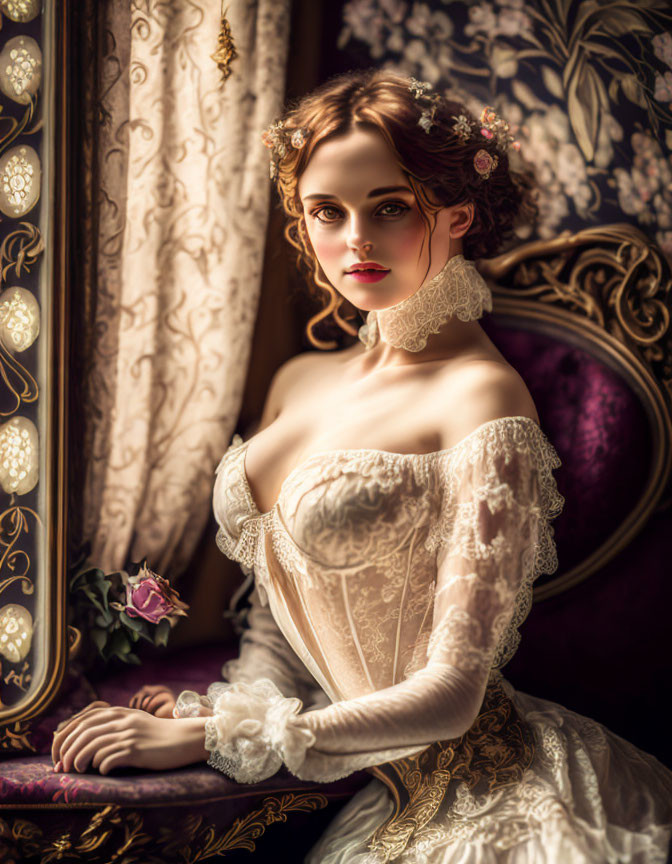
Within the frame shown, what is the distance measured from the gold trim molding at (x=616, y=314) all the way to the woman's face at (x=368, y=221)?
39cm

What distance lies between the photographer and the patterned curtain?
173 cm

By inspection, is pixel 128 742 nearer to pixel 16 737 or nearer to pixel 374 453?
pixel 16 737

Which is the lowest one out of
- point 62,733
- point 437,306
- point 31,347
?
point 62,733

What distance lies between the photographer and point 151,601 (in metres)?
1.60

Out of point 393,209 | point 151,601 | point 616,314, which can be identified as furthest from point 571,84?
point 151,601

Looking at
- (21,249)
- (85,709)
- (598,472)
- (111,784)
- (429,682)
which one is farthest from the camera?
(598,472)

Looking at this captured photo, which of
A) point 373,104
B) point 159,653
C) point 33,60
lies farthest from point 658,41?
point 159,653

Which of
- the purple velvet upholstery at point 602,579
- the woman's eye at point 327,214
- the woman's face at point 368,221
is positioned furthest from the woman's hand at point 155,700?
the woman's eye at point 327,214

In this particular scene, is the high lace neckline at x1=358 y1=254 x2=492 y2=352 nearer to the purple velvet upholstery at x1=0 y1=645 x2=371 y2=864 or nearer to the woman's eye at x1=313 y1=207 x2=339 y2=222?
the woman's eye at x1=313 y1=207 x2=339 y2=222

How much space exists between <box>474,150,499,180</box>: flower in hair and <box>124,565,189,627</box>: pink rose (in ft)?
2.99

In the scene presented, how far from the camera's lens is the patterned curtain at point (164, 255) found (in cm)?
173

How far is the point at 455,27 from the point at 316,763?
4.61 feet

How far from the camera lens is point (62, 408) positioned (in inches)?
61.1

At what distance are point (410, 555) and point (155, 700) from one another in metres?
0.56
